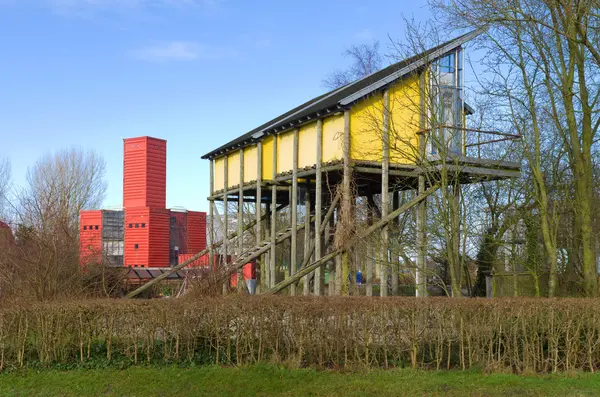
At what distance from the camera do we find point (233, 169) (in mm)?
26625

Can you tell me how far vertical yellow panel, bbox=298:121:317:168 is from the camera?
64.3ft

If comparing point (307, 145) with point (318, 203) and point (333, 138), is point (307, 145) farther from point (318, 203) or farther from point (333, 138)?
point (318, 203)

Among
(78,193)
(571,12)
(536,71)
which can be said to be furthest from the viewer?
(78,193)

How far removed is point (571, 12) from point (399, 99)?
5.62m

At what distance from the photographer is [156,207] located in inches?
1672

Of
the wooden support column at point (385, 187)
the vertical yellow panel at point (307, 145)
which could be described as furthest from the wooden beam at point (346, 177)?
the vertical yellow panel at point (307, 145)

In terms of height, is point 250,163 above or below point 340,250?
above

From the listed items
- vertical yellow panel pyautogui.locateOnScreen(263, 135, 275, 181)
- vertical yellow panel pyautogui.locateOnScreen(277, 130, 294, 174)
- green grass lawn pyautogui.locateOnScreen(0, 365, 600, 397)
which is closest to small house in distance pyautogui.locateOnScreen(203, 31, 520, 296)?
vertical yellow panel pyautogui.locateOnScreen(277, 130, 294, 174)

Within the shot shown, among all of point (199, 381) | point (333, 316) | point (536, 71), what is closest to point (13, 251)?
point (199, 381)

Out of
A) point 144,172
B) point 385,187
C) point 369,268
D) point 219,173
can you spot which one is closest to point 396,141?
point 385,187

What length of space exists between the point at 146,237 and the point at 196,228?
4.41 meters

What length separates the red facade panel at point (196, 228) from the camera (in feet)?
140

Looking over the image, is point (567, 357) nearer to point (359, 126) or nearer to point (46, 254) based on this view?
point (359, 126)

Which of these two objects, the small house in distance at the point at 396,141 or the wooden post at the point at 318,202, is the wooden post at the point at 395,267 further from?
the wooden post at the point at 318,202
